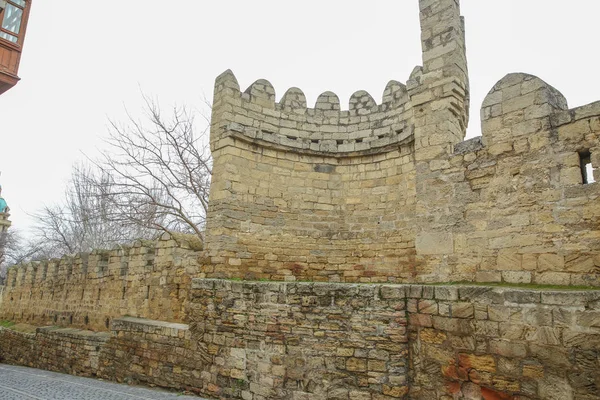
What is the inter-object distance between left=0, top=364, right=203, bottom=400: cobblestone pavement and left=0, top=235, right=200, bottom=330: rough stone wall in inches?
68.2

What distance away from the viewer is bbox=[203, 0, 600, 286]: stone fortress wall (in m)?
4.91

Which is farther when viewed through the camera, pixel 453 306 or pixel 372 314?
pixel 372 314

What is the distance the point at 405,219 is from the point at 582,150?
3.52 m

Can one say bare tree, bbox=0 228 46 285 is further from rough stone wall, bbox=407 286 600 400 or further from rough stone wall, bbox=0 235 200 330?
rough stone wall, bbox=407 286 600 400

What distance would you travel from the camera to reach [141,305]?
921 cm

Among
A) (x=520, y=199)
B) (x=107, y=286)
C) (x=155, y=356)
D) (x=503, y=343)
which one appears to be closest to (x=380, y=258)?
(x=520, y=199)

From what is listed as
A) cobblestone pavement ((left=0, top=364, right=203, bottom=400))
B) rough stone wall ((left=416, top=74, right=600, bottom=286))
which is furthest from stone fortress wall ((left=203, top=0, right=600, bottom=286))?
cobblestone pavement ((left=0, top=364, right=203, bottom=400))

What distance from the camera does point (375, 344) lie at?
490 cm

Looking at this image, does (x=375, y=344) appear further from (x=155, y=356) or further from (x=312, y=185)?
(x=312, y=185)

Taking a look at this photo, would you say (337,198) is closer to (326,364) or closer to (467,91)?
(467,91)

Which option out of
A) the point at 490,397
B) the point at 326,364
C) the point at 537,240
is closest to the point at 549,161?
the point at 537,240

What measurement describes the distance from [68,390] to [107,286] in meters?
4.21

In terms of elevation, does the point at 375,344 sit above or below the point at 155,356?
above

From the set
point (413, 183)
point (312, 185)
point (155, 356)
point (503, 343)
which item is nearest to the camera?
point (503, 343)
